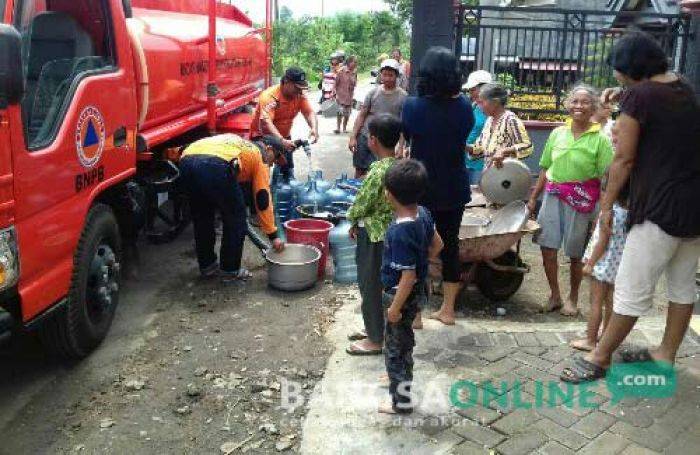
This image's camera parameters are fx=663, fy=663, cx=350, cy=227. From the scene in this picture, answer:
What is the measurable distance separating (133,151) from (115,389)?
1.68m

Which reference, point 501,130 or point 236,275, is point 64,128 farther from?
point 501,130

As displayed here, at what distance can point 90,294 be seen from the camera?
405 centimetres

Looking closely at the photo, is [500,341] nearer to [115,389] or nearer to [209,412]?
[209,412]

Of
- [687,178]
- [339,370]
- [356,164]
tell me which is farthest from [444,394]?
[356,164]

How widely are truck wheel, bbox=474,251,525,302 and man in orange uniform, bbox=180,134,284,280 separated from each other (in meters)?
1.60

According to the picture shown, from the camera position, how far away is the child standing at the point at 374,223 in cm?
366

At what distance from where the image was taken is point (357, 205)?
3730mm

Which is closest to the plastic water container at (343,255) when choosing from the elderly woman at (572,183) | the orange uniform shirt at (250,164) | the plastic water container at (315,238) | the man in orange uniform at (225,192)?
the plastic water container at (315,238)

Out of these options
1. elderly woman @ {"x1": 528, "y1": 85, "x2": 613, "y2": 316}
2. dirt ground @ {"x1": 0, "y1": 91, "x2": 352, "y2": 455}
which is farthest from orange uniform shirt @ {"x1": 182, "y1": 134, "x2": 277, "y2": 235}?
elderly woman @ {"x1": 528, "y1": 85, "x2": 613, "y2": 316}

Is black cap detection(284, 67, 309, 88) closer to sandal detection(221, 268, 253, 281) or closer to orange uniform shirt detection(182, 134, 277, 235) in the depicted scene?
orange uniform shirt detection(182, 134, 277, 235)

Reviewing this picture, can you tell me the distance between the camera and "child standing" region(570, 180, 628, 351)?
3670 mm

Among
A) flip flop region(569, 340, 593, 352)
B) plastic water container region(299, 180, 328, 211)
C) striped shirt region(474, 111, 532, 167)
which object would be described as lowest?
flip flop region(569, 340, 593, 352)

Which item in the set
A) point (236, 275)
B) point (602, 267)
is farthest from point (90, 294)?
point (602, 267)

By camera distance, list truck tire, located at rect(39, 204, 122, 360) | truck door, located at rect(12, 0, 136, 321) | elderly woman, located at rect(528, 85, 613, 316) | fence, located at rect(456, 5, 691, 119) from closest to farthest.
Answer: truck door, located at rect(12, 0, 136, 321)
truck tire, located at rect(39, 204, 122, 360)
elderly woman, located at rect(528, 85, 613, 316)
fence, located at rect(456, 5, 691, 119)
